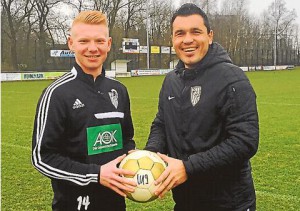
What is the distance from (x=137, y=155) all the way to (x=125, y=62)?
44.1 m

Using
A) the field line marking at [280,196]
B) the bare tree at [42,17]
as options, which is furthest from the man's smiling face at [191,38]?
the bare tree at [42,17]

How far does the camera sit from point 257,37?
255 feet

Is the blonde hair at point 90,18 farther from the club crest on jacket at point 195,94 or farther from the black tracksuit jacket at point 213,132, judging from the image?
the club crest on jacket at point 195,94

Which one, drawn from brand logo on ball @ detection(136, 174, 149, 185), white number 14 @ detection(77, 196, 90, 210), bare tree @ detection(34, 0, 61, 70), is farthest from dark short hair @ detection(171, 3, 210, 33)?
bare tree @ detection(34, 0, 61, 70)

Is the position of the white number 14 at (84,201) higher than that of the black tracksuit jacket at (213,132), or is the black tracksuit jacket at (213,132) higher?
the black tracksuit jacket at (213,132)

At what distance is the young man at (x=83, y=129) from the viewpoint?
2.64m

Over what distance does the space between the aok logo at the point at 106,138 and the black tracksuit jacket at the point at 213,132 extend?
251 mm

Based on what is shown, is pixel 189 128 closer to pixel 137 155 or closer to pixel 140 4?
pixel 137 155

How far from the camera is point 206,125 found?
2.58 m

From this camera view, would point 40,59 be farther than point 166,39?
No

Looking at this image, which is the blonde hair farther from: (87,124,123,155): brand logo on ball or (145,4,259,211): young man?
(87,124,123,155): brand logo on ball

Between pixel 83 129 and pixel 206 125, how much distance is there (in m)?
0.78

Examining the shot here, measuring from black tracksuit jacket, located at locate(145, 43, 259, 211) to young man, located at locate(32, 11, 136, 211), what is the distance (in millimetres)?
348

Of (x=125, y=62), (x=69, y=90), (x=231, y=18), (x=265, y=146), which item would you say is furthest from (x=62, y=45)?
(x=69, y=90)
